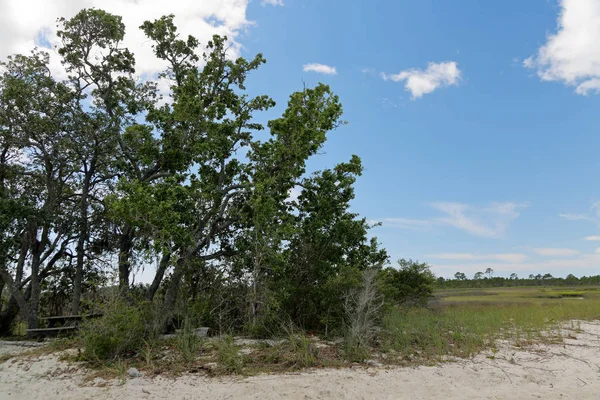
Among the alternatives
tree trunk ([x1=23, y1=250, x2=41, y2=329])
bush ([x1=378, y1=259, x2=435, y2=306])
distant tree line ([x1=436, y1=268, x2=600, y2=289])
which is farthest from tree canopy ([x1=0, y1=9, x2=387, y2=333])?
distant tree line ([x1=436, y1=268, x2=600, y2=289])

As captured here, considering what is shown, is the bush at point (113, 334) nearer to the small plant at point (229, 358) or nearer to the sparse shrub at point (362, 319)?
the small plant at point (229, 358)

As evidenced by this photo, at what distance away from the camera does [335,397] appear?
21.7ft

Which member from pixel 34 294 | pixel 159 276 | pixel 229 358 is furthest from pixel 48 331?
pixel 229 358

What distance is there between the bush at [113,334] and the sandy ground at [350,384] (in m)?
0.54

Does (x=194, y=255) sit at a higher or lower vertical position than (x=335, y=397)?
higher

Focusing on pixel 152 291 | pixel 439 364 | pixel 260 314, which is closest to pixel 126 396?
pixel 260 314

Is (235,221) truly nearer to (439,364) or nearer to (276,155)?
(276,155)

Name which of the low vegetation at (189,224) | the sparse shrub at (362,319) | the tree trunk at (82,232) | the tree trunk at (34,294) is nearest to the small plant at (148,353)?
the low vegetation at (189,224)

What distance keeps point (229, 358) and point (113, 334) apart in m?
2.70

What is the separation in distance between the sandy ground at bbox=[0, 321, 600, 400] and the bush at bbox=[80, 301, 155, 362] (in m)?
0.54

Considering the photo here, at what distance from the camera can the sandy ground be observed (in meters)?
6.77

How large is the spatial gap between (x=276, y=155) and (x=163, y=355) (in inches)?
270

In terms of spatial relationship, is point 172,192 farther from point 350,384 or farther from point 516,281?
point 516,281

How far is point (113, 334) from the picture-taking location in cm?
881
